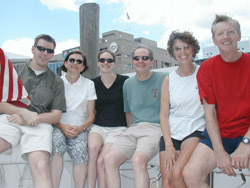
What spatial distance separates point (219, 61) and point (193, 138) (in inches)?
29.3

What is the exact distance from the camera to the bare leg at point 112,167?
2381 mm

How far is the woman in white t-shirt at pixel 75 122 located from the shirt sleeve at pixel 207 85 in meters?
1.35

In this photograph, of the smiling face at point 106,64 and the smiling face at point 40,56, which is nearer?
the smiling face at point 40,56

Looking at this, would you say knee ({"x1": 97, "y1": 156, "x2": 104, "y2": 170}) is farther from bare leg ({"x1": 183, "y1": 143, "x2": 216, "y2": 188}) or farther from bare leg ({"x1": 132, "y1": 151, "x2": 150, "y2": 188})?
bare leg ({"x1": 183, "y1": 143, "x2": 216, "y2": 188})

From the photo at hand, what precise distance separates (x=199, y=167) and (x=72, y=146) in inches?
53.4

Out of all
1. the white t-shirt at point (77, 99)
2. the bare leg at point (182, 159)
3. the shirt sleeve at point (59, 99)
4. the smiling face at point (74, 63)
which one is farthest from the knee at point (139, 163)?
the smiling face at point (74, 63)

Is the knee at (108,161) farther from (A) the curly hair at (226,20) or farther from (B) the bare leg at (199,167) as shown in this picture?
(A) the curly hair at (226,20)

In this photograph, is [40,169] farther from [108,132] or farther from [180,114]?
[180,114]

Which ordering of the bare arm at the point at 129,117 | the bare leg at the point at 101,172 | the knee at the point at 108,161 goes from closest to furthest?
the knee at the point at 108,161, the bare leg at the point at 101,172, the bare arm at the point at 129,117

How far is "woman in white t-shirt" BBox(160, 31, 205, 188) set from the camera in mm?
2180

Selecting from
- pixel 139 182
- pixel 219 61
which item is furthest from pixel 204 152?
pixel 219 61

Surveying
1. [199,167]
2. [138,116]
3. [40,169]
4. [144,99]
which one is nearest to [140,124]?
[138,116]

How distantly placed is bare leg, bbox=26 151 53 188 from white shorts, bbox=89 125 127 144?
28.4 inches

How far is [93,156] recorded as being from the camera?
2.59 meters
